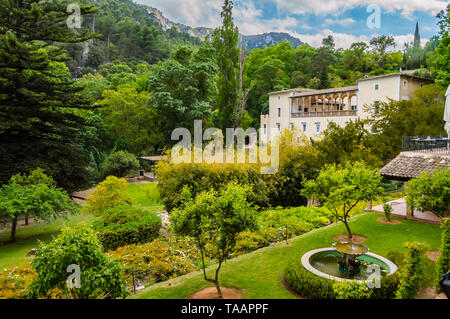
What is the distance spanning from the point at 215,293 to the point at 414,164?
31.1 ft

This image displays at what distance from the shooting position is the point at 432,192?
8.08 meters

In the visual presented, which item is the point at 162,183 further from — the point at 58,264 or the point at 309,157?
the point at 58,264

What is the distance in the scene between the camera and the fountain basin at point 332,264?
7.70 m

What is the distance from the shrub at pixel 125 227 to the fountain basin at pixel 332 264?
6.34 meters

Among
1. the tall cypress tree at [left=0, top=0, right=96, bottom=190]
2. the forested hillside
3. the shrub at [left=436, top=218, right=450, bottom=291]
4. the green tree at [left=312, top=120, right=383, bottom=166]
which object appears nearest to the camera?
the shrub at [left=436, top=218, right=450, bottom=291]

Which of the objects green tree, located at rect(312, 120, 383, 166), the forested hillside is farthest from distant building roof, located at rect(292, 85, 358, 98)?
green tree, located at rect(312, 120, 383, 166)

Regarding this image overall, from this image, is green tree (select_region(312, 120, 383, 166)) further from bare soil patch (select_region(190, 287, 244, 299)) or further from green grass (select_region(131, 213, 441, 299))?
bare soil patch (select_region(190, 287, 244, 299))

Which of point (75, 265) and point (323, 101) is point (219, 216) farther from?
point (323, 101)

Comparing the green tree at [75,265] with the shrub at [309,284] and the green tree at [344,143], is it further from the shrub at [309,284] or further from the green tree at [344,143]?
the green tree at [344,143]

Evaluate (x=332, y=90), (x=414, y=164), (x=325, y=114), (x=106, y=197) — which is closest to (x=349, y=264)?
(x=414, y=164)

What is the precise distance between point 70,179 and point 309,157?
14476 millimetres

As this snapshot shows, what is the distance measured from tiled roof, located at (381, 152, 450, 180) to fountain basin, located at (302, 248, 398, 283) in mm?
4262

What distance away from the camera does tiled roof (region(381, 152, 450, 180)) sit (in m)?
11.2

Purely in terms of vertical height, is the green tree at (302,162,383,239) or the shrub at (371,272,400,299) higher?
the green tree at (302,162,383,239)
